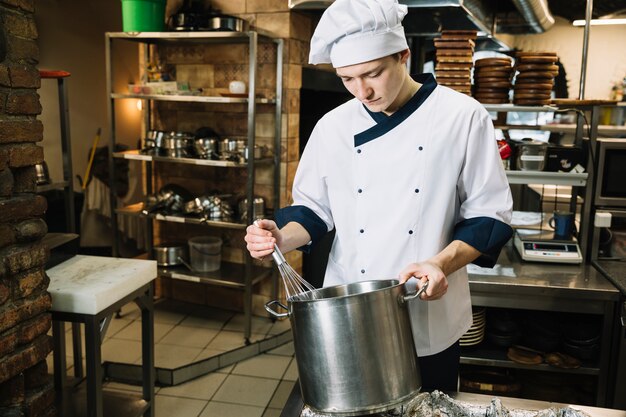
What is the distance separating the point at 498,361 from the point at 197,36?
7.84ft

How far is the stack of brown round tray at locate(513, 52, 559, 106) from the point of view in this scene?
2795 millimetres

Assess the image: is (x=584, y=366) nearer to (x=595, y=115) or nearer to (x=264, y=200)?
(x=595, y=115)

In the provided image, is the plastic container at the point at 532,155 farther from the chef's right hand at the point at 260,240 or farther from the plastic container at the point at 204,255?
the plastic container at the point at 204,255

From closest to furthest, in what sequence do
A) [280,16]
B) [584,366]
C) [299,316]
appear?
[299,316] → [584,366] → [280,16]

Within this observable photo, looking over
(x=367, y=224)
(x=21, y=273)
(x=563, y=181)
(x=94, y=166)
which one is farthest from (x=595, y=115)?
(x=94, y=166)

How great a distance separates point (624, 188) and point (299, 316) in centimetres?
219

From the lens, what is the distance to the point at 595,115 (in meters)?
2.74

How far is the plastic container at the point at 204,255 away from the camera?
12.6 ft

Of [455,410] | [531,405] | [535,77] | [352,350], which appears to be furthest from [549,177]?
[352,350]

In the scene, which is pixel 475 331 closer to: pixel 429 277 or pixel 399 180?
pixel 399 180

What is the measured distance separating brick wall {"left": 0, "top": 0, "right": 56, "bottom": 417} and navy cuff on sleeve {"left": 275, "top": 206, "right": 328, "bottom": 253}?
0.84 m

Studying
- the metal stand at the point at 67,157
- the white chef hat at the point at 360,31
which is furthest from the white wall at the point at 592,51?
the white chef hat at the point at 360,31

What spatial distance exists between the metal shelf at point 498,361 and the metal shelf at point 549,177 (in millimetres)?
796

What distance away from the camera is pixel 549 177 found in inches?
105
